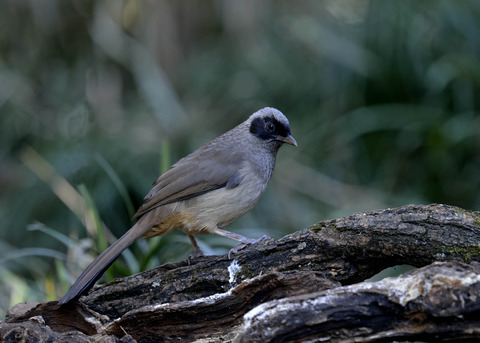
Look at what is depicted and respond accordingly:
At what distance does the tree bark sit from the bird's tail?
8cm

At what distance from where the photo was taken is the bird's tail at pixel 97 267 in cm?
341

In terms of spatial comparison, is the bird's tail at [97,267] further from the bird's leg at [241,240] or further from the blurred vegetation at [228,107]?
the blurred vegetation at [228,107]

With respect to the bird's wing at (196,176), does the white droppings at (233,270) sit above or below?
below

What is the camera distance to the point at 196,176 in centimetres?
442

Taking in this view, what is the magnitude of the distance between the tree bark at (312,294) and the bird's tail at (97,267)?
8cm

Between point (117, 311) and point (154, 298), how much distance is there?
0.20 meters

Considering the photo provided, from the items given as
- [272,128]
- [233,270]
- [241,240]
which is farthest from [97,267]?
[272,128]

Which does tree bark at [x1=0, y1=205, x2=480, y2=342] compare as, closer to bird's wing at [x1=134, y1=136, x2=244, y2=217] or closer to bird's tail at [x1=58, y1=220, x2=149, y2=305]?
bird's tail at [x1=58, y1=220, x2=149, y2=305]

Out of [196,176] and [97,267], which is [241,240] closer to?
[196,176]

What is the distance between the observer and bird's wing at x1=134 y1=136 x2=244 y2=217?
4273mm

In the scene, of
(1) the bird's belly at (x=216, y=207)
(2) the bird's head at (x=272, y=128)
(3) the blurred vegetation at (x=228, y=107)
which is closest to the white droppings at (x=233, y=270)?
(1) the bird's belly at (x=216, y=207)

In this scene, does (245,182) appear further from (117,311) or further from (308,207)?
(308,207)

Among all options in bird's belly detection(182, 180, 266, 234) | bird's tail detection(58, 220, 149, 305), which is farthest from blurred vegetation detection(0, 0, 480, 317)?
bird's tail detection(58, 220, 149, 305)

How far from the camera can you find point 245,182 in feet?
14.4
